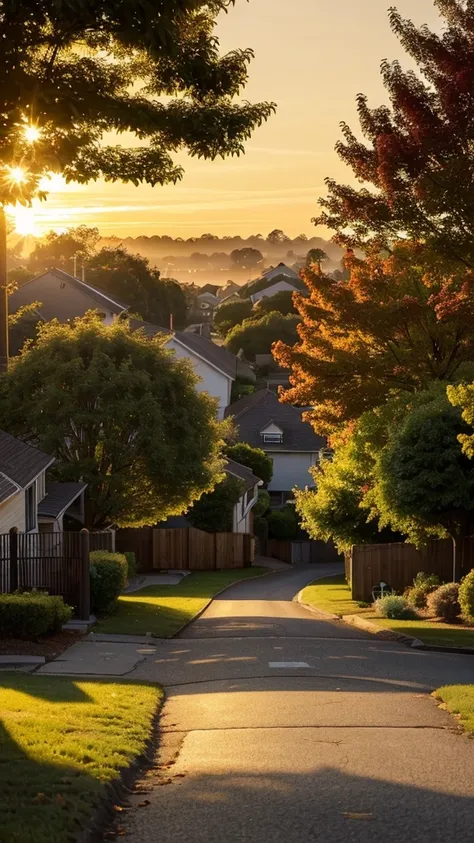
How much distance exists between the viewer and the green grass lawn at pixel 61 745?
8.81 meters

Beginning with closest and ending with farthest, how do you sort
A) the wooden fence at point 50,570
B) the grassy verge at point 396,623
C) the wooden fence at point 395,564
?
the grassy verge at point 396,623, the wooden fence at point 50,570, the wooden fence at point 395,564

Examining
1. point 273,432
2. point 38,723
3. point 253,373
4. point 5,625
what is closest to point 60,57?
point 38,723

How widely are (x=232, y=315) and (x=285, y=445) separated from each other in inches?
2278

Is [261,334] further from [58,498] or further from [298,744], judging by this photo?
[298,744]

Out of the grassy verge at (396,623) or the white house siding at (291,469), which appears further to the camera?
the white house siding at (291,469)

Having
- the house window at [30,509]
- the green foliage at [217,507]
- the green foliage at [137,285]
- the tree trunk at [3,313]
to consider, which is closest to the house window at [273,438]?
the green foliage at [217,507]

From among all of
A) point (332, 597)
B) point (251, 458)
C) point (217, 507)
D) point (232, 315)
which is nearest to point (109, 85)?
point (332, 597)

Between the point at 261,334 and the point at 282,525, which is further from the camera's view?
the point at 261,334

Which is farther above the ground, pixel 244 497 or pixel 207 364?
pixel 207 364

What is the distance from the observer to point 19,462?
33.8 meters

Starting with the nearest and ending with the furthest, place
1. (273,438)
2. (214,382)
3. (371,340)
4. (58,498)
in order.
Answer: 1. (371,340)
2. (58,498)
3. (273,438)
4. (214,382)

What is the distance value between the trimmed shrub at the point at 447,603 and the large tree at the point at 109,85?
18048 mm

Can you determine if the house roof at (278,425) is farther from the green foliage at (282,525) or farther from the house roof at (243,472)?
the house roof at (243,472)

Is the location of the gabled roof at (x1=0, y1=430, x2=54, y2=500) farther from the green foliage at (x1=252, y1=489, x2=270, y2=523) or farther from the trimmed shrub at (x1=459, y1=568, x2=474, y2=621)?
the green foliage at (x1=252, y1=489, x2=270, y2=523)
